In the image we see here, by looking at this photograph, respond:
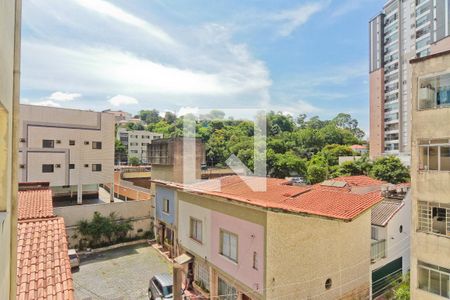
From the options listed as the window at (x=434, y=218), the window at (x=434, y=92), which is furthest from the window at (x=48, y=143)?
the window at (x=434, y=218)

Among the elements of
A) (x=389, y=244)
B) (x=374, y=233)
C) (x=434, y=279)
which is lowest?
(x=389, y=244)

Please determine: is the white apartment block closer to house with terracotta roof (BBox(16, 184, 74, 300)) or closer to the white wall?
the white wall

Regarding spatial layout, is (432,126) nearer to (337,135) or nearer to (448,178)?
(448,178)

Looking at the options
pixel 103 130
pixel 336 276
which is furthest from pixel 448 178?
pixel 103 130

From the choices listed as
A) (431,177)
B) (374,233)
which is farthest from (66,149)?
(431,177)

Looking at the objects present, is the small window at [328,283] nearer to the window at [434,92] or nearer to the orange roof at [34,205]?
the window at [434,92]

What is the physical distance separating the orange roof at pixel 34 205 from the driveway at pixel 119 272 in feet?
14.5

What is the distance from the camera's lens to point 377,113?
187ft

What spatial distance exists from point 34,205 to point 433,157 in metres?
13.4

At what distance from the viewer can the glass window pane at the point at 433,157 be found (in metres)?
9.14

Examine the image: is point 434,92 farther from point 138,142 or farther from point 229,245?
point 138,142

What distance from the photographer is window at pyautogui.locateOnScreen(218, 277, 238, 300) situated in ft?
33.9

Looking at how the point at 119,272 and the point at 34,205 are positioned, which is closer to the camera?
the point at 34,205

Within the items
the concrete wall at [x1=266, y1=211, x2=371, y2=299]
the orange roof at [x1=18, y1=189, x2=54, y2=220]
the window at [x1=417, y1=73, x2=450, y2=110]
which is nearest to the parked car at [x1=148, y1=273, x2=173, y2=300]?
the concrete wall at [x1=266, y1=211, x2=371, y2=299]
